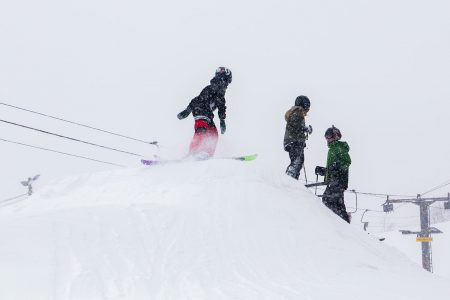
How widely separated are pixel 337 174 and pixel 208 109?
2.82m

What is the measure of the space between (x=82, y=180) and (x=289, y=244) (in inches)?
183

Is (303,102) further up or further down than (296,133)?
further up

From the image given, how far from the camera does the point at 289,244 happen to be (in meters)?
5.25

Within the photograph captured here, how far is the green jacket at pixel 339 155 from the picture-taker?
869 centimetres

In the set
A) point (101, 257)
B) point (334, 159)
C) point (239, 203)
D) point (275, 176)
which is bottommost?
point (101, 257)

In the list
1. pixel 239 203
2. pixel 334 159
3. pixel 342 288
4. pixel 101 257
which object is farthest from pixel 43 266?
pixel 334 159

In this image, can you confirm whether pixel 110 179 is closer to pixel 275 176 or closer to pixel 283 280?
pixel 275 176

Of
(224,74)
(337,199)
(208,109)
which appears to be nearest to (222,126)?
(208,109)

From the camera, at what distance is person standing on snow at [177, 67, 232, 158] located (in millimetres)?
8875

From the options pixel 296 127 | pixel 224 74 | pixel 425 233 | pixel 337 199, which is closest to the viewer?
pixel 337 199

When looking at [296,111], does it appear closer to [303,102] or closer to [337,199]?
[303,102]

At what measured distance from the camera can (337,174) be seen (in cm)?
873

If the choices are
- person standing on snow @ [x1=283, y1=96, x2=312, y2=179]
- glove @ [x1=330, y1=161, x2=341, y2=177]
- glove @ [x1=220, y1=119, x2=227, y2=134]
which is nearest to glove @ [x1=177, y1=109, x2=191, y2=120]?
glove @ [x1=220, y1=119, x2=227, y2=134]

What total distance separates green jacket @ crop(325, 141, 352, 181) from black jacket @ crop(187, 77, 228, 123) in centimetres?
234
